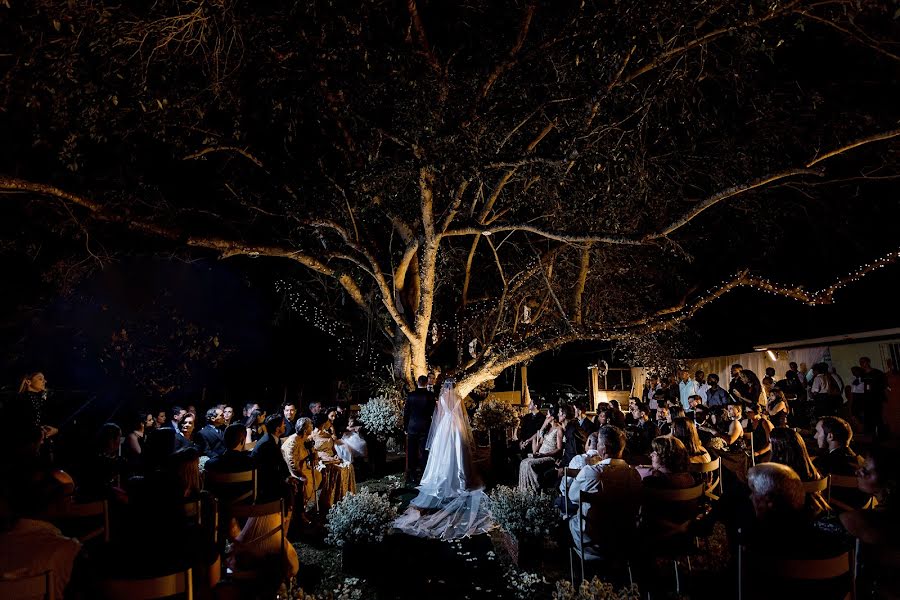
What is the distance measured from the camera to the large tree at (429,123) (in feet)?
24.7

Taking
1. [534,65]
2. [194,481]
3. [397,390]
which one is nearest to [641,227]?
[534,65]

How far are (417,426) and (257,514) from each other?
5651 mm

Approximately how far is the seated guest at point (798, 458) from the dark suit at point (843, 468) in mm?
126

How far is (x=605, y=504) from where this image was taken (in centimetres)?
447

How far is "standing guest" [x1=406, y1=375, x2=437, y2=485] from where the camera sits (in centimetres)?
947

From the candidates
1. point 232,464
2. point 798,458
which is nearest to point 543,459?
point 798,458

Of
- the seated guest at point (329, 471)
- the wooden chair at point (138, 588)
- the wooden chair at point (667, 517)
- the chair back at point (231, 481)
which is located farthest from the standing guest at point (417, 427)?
the wooden chair at point (138, 588)

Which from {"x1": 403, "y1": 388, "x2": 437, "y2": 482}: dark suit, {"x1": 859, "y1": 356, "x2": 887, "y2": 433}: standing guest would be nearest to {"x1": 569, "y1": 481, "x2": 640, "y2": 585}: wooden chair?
{"x1": 403, "y1": 388, "x2": 437, "y2": 482}: dark suit

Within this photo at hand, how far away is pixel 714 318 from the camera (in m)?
18.5

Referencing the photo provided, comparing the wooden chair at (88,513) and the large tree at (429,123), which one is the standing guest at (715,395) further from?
the wooden chair at (88,513)

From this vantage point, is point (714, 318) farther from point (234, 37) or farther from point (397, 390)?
point (234, 37)

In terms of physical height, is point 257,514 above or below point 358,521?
above

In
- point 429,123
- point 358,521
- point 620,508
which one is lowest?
point 358,521

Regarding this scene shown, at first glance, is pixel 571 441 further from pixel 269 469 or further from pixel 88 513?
pixel 88 513
